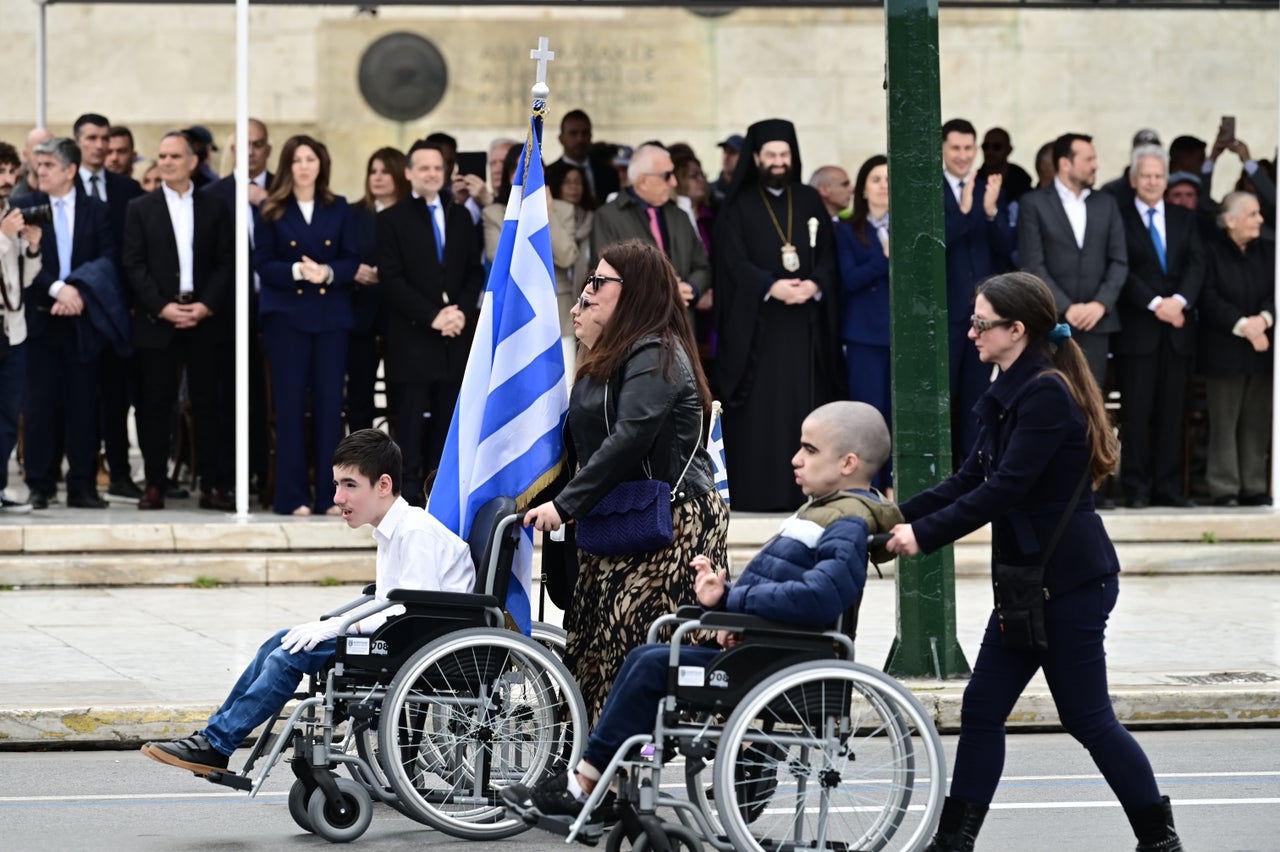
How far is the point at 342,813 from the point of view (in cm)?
709

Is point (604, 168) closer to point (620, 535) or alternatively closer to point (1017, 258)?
point (1017, 258)

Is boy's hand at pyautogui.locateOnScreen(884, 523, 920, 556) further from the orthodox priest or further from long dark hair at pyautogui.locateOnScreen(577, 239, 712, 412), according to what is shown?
the orthodox priest

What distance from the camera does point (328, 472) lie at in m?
13.5

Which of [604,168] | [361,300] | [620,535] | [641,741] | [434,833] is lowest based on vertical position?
[434,833]

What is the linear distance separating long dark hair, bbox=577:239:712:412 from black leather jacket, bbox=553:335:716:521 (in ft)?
0.11

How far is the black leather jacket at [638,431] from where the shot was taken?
283 inches

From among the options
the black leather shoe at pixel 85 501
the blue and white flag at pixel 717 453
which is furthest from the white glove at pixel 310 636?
the black leather shoe at pixel 85 501

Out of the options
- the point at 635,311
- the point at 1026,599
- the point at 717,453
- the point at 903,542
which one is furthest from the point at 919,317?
the point at 903,542

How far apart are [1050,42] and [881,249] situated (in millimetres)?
10161

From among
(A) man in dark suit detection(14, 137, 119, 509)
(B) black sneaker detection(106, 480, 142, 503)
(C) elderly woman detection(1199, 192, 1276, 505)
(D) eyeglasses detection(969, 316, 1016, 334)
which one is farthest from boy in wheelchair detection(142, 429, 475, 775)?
(C) elderly woman detection(1199, 192, 1276, 505)

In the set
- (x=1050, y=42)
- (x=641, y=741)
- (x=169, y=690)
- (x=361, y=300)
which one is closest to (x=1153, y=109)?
(x=1050, y=42)

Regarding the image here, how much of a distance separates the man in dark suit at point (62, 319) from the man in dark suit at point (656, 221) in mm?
2933

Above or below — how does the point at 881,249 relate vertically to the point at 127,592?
above

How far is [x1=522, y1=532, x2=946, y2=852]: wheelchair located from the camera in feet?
20.6
